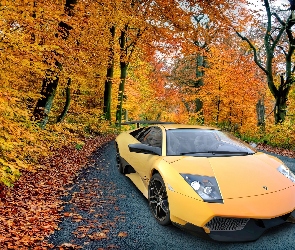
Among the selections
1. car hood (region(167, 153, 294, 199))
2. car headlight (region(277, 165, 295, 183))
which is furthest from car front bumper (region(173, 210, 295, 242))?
car headlight (region(277, 165, 295, 183))

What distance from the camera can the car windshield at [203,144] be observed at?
4.71 metres

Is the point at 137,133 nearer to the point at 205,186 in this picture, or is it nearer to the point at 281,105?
the point at 205,186

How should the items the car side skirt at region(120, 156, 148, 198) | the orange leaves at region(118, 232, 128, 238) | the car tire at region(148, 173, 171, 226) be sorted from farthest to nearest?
the car side skirt at region(120, 156, 148, 198) → the car tire at region(148, 173, 171, 226) → the orange leaves at region(118, 232, 128, 238)

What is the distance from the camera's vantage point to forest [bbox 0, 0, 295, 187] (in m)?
7.20

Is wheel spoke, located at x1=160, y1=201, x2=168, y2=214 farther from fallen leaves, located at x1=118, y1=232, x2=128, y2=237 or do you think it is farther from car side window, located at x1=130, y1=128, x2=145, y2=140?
car side window, located at x1=130, y1=128, x2=145, y2=140

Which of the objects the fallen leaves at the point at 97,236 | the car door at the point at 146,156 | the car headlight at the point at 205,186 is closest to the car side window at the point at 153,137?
the car door at the point at 146,156

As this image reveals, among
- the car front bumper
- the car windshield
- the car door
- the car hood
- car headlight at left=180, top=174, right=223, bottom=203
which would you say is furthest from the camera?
the car door

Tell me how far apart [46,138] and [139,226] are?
670 cm

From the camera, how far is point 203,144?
5.01 m

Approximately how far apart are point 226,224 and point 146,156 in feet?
6.64

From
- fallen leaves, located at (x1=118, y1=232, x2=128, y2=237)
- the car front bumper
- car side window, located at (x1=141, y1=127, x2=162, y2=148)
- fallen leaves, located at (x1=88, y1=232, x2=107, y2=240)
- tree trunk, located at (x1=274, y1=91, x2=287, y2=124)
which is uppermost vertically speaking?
tree trunk, located at (x1=274, y1=91, x2=287, y2=124)

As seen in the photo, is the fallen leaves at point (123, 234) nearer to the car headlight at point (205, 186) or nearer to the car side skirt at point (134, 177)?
the car side skirt at point (134, 177)

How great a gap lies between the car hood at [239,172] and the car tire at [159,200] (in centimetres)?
38

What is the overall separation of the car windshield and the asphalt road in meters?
1.17
